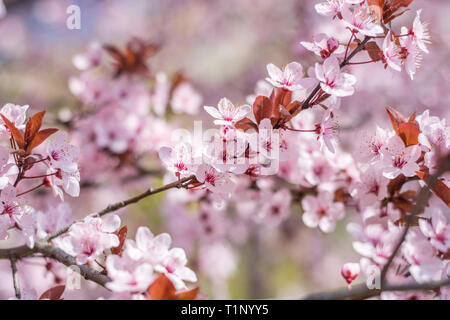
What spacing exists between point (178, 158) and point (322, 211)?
1.85 feet

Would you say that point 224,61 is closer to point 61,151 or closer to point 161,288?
point 61,151

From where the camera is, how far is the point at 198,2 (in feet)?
13.6

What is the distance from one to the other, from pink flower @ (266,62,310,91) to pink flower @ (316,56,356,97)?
1.6 inches

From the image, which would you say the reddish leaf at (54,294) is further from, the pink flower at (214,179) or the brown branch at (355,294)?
the brown branch at (355,294)

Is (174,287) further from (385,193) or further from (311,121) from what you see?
(311,121)

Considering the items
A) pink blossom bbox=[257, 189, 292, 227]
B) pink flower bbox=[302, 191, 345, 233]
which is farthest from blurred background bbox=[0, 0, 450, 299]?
pink flower bbox=[302, 191, 345, 233]

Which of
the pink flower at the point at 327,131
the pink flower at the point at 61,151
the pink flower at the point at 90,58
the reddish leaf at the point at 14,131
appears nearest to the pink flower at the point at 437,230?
the pink flower at the point at 327,131

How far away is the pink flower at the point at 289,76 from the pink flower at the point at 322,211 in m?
0.46

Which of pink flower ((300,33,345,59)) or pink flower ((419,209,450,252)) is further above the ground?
pink flower ((300,33,345,59))

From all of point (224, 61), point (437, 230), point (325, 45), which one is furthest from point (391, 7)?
point (224, 61)

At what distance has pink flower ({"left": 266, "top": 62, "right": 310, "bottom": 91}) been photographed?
0.99 metres

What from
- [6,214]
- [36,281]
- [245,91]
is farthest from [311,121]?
[245,91]

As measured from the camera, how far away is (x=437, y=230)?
41.3 inches

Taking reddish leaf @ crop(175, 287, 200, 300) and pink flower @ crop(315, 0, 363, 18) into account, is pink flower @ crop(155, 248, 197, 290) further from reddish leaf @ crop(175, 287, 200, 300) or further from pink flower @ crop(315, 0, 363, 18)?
pink flower @ crop(315, 0, 363, 18)
